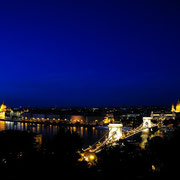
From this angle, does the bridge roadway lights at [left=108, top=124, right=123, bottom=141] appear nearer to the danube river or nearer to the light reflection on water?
the danube river

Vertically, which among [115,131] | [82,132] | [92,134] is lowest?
[92,134]

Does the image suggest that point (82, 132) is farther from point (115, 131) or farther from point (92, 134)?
point (115, 131)

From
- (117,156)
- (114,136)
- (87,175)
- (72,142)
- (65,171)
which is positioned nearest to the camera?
(87,175)

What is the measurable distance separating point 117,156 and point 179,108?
76.4 meters

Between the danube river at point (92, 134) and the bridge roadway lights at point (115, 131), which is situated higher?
the bridge roadway lights at point (115, 131)

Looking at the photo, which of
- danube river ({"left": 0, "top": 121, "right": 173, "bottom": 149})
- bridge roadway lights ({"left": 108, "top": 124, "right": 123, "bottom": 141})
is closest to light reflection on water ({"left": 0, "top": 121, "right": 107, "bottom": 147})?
danube river ({"left": 0, "top": 121, "right": 173, "bottom": 149})

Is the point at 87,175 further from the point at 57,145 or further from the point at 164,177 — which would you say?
the point at 57,145

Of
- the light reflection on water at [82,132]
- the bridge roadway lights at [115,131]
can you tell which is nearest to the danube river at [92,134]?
the light reflection on water at [82,132]

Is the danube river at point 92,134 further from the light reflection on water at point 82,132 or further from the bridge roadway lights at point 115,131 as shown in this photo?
the bridge roadway lights at point 115,131

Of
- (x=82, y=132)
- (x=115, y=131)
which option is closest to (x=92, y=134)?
(x=82, y=132)

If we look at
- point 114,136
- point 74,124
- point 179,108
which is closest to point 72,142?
point 114,136

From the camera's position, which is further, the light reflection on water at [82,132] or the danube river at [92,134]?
the light reflection on water at [82,132]

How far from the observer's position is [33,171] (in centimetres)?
561

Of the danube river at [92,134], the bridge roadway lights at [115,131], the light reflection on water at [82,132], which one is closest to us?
the bridge roadway lights at [115,131]
